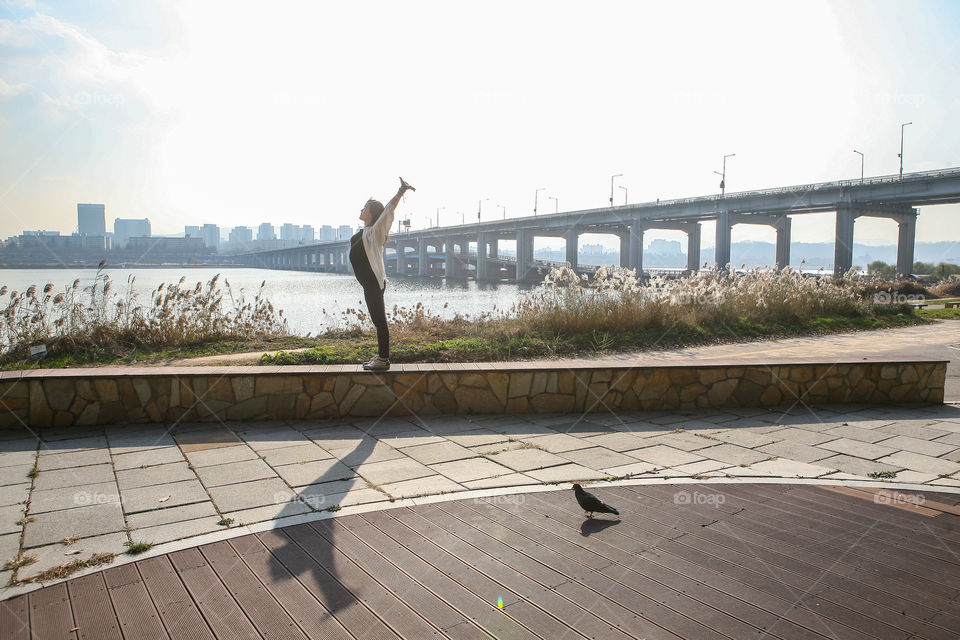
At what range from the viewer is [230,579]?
8.77 feet

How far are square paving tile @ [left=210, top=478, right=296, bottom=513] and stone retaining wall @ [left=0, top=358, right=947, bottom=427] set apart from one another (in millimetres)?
1774

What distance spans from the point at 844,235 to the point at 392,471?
46.1m

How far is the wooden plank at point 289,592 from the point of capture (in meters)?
2.32

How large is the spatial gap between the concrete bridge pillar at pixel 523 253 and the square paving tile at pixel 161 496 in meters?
55.2

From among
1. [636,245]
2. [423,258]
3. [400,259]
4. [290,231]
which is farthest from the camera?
[290,231]

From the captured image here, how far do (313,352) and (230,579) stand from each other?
5043mm

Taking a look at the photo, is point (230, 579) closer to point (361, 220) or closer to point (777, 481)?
point (777, 481)

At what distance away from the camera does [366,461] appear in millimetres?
4387

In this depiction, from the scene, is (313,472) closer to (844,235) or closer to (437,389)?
(437,389)

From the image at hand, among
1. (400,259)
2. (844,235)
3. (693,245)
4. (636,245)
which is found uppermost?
(693,245)

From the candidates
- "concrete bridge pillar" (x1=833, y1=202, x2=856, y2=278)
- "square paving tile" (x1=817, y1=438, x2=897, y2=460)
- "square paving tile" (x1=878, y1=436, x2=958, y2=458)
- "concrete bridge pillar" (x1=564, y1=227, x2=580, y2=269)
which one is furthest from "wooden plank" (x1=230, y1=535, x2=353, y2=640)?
"concrete bridge pillar" (x1=564, y1=227, x2=580, y2=269)

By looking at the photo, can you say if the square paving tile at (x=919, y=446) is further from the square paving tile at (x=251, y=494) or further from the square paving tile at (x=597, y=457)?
the square paving tile at (x=251, y=494)

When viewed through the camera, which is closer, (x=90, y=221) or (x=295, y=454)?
(x=295, y=454)

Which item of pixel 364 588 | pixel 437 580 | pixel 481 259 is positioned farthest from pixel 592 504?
pixel 481 259
